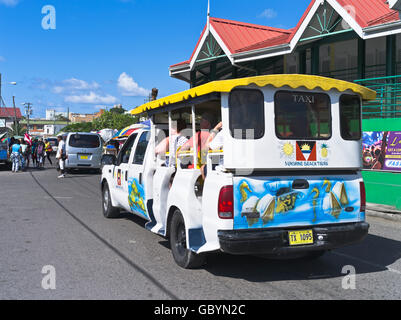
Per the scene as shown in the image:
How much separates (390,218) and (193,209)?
6329 mm

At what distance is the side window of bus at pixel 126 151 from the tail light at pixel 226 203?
Result: 361 centimetres

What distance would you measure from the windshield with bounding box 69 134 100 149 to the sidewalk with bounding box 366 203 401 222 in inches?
563

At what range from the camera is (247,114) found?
16.3 feet

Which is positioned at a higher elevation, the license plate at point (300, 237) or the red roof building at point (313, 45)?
the red roof building at point (313, 45)

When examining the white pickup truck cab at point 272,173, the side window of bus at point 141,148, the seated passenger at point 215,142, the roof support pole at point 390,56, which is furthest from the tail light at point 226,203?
the roof support pole at point 390,56

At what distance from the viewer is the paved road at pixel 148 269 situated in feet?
15.5

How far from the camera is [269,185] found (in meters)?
4.96

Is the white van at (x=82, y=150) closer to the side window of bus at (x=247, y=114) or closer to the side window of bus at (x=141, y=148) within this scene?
the side window of bus at (x=141, y=148)

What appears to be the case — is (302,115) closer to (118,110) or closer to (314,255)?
(314,255)

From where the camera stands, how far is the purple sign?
1120cm

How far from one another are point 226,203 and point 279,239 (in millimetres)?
730

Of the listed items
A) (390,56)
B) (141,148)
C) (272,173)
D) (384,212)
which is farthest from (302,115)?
(390,56)

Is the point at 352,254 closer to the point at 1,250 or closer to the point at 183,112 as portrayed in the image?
the point at 183,112
